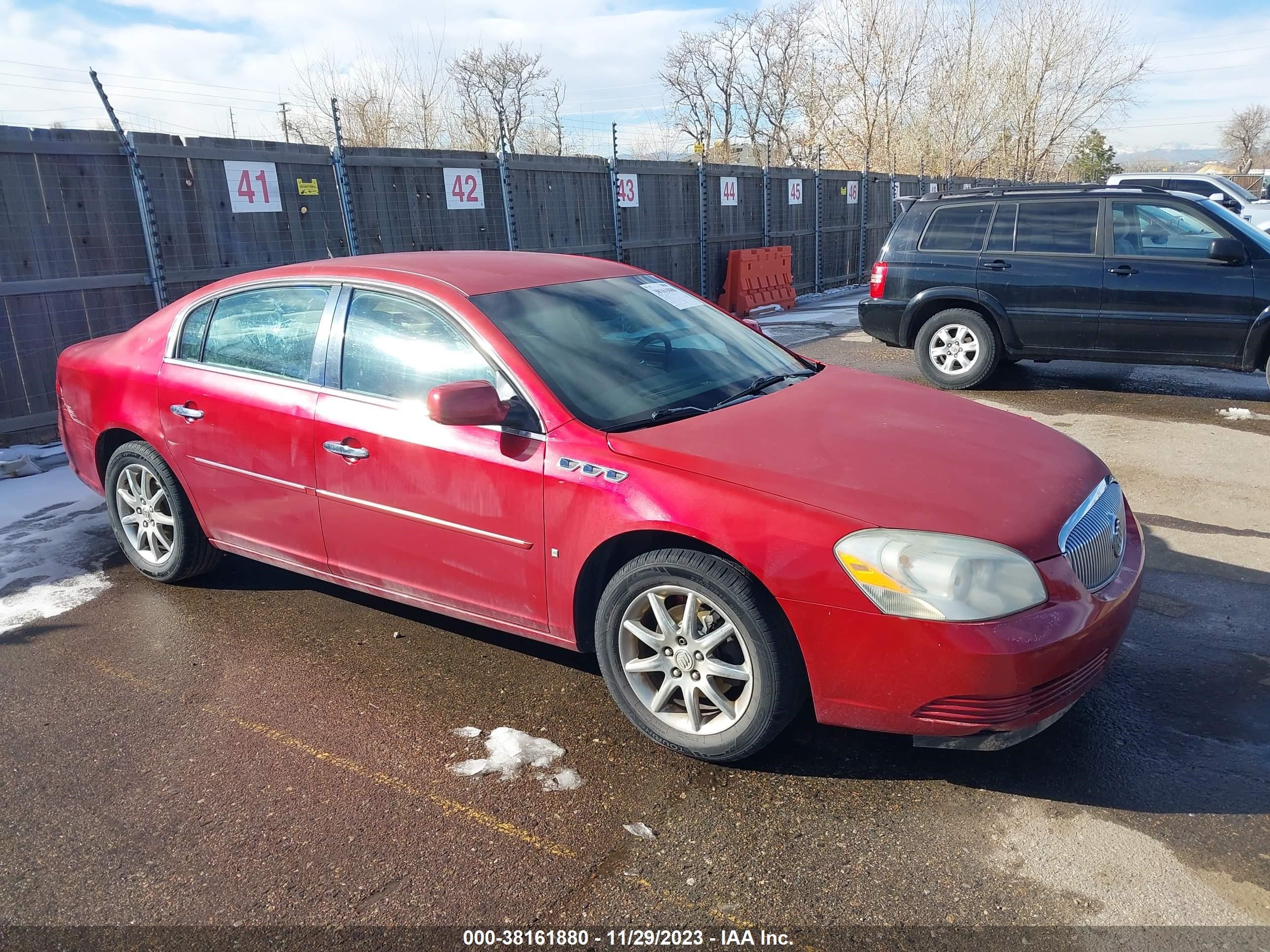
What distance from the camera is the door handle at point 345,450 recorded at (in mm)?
3703

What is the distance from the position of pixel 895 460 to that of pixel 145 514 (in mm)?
3737

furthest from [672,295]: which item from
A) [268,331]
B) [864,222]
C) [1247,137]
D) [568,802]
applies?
[1247,137]

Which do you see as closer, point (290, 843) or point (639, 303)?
point (290, 843)

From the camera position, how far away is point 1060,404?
8.26 m

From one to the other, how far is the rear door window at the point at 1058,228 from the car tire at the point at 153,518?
7.40 metres

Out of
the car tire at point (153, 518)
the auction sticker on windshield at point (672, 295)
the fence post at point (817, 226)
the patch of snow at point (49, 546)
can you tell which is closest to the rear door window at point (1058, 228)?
the auction sticker on windshield at point (672, 295)

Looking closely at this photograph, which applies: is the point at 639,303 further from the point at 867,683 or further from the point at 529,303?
the point at 867,683

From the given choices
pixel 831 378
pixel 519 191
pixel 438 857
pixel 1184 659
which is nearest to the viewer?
pixel 438 857

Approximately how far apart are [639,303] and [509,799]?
2.18 m

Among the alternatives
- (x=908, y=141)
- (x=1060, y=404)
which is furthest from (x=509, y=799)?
(x=908, y=141)

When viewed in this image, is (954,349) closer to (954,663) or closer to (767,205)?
(954,663)

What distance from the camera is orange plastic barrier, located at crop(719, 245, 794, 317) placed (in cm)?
1503

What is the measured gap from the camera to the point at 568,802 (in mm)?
2961

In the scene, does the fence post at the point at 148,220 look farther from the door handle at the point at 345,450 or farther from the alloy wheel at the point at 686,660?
the alloy wheel at the point at 686,660
